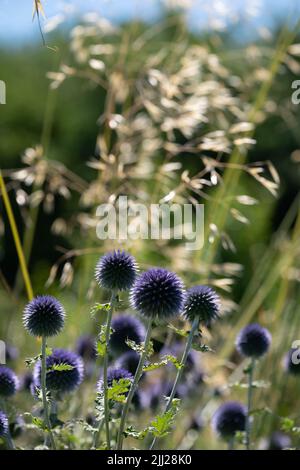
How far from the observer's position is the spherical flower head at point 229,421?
2.31 m

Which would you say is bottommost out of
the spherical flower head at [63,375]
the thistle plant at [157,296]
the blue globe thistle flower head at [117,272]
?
the spherical flower head at [63,375]

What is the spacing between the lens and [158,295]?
5.67 ft

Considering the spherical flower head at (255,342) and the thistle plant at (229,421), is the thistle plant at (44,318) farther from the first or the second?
the thistle plant at (229,421)

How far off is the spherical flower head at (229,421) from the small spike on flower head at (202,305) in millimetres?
668

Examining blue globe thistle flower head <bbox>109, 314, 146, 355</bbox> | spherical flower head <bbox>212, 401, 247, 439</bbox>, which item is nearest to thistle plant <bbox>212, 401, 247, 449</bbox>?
spherical flower head <bbox>212, 401, 247, 439</bbox>

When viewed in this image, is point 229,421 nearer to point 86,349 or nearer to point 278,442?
point 278,442

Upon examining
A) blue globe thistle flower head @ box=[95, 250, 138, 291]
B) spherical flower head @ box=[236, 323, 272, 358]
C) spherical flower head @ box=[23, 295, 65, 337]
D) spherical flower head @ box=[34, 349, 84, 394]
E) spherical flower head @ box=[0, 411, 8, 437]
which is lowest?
spherical flower head @ box=[0, 411, 8, 437]

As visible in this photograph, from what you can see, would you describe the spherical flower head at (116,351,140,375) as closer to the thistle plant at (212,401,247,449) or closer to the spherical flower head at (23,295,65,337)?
the thistle plant at (212,401,247,449)

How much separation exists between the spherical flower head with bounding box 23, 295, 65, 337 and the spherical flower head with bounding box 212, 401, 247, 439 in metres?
0.81

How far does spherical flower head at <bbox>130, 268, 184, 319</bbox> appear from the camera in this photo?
1719 mm

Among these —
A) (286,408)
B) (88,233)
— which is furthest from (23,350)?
(286,408)

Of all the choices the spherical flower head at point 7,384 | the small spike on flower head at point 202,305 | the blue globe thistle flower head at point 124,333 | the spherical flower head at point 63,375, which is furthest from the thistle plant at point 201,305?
the blue globe thistle flower head at point 124,333

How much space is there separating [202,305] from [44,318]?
365mm

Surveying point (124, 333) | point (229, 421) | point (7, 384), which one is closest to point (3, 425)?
point (7, 384)
